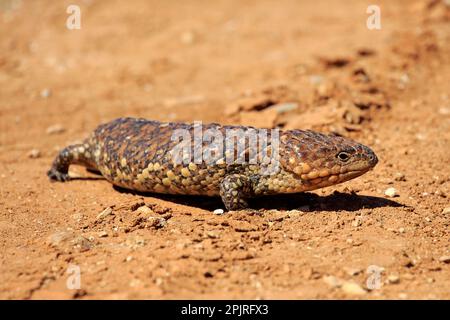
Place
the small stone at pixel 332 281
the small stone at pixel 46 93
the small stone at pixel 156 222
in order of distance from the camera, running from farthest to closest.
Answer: the small stone at pixel 46 93 < the small stone at pixel 156 222 < the small stone at pixel 332 281

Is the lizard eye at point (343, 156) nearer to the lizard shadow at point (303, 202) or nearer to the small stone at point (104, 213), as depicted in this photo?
the lizard shadow at point (303, 202)

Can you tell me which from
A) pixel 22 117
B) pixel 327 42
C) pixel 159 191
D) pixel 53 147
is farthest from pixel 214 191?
pixel 327 42

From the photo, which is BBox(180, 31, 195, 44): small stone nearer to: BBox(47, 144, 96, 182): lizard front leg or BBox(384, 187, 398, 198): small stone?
BBox(47, 144, 96, 182): lizard front leg

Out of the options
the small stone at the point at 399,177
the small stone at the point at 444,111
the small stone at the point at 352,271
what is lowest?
the small stone at the point at 352,271

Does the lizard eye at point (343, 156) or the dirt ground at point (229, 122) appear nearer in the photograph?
the dirt ground at point (229, 122)

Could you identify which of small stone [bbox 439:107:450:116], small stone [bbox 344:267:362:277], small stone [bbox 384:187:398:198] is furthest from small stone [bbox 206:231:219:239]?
small stone [bbox 439:107:450:116]

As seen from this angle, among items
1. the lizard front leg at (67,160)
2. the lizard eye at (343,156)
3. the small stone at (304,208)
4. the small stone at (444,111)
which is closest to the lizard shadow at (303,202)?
the small stone at (304,208)

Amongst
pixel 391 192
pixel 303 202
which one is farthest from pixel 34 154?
pixel 391 192

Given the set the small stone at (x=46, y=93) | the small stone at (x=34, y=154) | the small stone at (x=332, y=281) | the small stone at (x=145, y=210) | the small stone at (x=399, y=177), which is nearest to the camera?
the small stone at (x=332, y=281)
